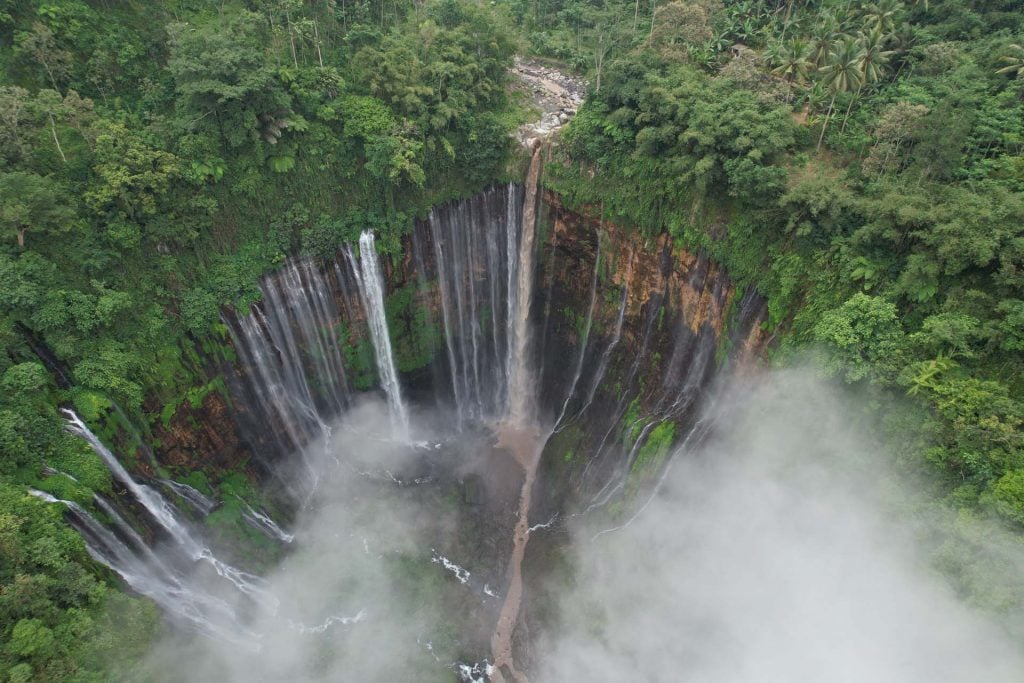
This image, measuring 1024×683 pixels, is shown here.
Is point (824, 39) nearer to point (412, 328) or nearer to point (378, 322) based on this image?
point (412, 328)

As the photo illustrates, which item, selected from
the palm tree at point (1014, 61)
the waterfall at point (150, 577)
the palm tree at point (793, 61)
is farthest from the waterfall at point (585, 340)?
the waterfall at point (150, 577)

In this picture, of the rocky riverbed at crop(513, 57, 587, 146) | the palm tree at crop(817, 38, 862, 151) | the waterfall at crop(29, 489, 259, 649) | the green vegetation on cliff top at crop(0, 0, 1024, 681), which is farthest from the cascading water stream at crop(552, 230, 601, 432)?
the waterfall at crop(29, 489, 259, 649)

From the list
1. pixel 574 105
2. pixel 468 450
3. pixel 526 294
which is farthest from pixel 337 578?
pixel 574 105

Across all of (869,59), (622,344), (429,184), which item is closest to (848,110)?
(869,59)

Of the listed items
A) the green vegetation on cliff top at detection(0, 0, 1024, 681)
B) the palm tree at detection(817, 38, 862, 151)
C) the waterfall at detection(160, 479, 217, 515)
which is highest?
the palm tree at detection(817, 38, 862, 151)

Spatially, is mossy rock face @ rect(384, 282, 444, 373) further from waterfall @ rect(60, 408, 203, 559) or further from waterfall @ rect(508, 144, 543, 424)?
waterfall @ rect(60, 408, 203, 559)
